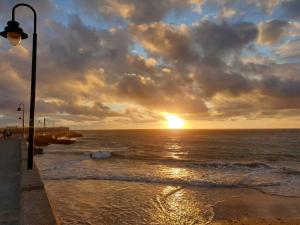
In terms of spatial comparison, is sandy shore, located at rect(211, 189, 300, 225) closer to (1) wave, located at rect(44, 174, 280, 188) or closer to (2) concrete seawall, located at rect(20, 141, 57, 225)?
(1) wave, located at rect(44, 174, 280, 188)

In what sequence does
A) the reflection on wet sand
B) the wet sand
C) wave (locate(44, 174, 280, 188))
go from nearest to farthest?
the reflection on wet sand
the wet sand
wave (locate(44, 174, 280, 188))

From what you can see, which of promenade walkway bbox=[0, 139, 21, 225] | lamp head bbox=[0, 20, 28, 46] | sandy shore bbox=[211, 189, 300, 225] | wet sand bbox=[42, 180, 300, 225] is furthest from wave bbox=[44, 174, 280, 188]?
lamp head bbox=[0, 20, 28, 46]

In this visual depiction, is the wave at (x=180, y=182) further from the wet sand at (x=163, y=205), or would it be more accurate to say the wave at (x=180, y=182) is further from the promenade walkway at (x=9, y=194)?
the promenade walkway at (x=9, y=194)

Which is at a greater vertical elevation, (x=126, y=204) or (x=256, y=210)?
(x=126, y=204)

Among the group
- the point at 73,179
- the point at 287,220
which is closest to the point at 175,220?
the point at 287,220

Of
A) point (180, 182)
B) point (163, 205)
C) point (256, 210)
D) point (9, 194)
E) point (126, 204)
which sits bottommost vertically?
point (256, 210)

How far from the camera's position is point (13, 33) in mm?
7953

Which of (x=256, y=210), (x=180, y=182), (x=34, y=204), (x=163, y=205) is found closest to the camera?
(x=34, y=204)

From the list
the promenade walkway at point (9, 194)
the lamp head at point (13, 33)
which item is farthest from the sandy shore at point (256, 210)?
the lamp head at point (13, 33)

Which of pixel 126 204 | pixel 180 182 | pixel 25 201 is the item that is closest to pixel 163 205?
pixel 126 204

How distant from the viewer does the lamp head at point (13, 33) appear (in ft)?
26.0

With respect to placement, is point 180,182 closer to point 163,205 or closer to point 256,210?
point 163,205

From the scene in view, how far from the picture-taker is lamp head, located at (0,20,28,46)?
791cm

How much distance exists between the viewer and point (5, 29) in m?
7.92
